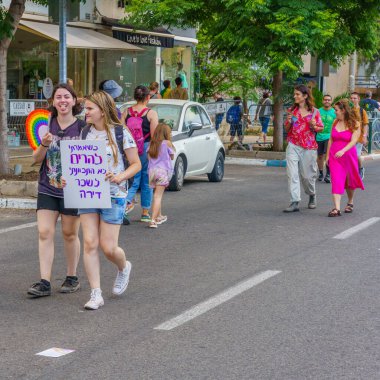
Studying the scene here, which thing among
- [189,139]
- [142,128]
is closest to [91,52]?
[189,139]

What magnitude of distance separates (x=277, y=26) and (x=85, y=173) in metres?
15.0

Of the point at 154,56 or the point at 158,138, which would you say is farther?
the point at 154,56

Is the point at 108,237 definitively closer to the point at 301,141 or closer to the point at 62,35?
the point at 301,141

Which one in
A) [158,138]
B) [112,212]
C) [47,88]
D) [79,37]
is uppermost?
[79,37]

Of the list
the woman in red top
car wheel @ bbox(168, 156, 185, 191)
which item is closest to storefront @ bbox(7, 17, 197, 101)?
car wheel @ bbox(168, 156, 185, 191)

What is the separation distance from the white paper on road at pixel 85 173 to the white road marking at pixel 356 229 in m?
4.57

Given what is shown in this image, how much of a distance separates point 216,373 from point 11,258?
4.54 meters

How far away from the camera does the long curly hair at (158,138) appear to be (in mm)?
11852

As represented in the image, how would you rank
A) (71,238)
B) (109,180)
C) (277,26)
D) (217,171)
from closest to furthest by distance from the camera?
1. (109,180)
2. (71,238)
3. (217,171)
4. (277,26)

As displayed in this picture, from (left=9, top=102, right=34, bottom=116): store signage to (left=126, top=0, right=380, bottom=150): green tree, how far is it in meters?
4.47

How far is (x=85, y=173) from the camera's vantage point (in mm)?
7418

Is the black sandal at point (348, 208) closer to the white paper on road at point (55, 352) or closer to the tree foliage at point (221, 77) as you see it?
the white paper on road at point (55, 352)

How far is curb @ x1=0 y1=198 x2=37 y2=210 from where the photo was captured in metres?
13.7

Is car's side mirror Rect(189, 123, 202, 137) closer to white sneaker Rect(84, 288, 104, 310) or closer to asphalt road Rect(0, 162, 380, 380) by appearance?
asphalt road Rect(0, 162, 380, 380)
